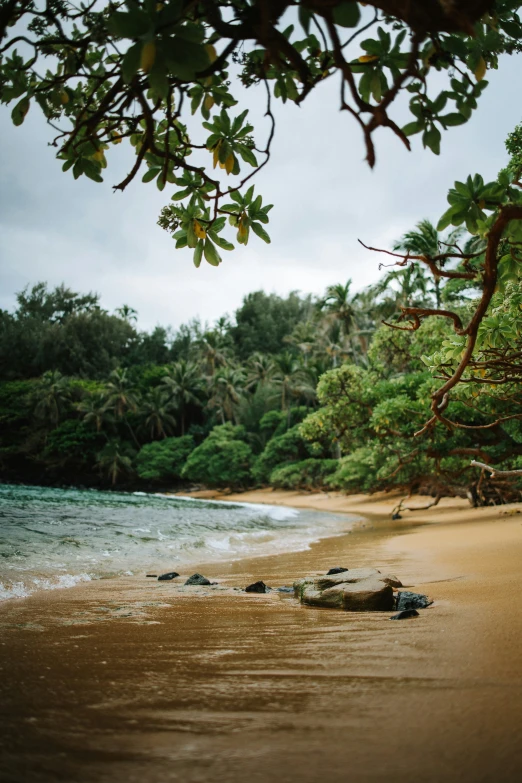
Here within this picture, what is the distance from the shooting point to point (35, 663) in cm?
222

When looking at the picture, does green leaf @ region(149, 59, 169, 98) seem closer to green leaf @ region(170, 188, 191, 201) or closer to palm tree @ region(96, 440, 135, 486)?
green leaf @ region(170, 188, 191, 201)

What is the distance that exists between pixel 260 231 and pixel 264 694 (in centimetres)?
204

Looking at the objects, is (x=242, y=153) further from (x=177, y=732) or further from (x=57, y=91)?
(x=177, y=732)

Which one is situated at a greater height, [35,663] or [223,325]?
[223,325]

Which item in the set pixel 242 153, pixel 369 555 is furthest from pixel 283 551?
pixel 242 153

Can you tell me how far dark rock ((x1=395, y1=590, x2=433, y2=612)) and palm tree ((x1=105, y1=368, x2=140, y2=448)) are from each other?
1587 inches

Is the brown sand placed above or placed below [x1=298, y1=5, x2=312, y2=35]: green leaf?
below

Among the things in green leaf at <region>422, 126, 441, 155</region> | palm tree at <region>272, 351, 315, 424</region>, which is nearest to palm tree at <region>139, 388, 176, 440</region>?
palm tree at <region>272, 351, 315, 424</region>

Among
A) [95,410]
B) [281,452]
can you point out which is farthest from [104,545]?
[95,410]

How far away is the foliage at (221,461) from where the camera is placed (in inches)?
1474

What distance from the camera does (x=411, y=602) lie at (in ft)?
11.5

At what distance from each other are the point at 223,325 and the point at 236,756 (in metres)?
56.4

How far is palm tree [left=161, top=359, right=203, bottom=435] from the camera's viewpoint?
4559cm

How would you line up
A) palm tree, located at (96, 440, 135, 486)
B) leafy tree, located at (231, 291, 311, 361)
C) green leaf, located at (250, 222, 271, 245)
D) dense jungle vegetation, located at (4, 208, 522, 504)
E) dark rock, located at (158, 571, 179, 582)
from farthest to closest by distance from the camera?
1. leafy tree, located at (231, 291, 311, 361)
2. palm tree, located at (96, 440, 135, 486)
3. dense jungle vegetation, located at (4, 208, 522, 504)
4. dark rock, located at (158, 571, 179, 582)
5. green leaf, located at (250, 222, 271, 245)
